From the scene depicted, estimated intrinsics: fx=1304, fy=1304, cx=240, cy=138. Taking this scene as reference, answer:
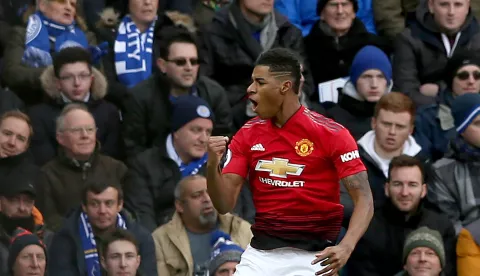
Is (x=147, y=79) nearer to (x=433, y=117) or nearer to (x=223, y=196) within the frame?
(x=433, y=117)

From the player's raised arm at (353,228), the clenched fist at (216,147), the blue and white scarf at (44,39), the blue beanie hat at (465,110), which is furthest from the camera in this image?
the blue and white scarf at (44,39)

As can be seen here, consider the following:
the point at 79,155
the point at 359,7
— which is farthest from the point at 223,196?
the point at 359,7

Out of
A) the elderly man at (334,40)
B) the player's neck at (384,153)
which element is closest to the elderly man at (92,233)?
the player's neck at (384,153)

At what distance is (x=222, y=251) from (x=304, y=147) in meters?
2.47

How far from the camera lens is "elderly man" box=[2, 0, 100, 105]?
439 inches

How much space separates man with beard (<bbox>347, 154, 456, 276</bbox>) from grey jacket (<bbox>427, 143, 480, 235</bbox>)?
0.29 m

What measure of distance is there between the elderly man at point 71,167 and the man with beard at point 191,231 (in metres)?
0.55

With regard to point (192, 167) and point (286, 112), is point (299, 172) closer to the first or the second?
point (286, 112)

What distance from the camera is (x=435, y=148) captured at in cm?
1143

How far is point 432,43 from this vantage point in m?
12.2

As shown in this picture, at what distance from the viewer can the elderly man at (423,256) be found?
9.77 meters

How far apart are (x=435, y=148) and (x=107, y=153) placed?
2861 millimetres

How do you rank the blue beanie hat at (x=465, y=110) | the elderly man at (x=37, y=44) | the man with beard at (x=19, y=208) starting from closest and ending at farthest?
the man with beard at (x=19, y=208) → the blue beanie hat at (x=465, y=110) → the elderly man at (x=37, y=44)

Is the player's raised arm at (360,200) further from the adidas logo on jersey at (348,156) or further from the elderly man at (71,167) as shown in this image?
the elderly man at (71,167)
